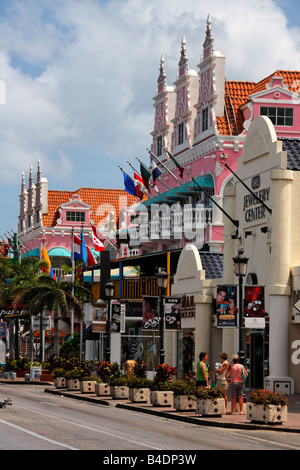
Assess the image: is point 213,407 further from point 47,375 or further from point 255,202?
point 47,375

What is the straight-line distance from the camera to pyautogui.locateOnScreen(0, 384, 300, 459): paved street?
2047 centimetres

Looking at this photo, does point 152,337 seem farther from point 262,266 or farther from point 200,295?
point 262,266

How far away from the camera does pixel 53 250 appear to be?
9481 cm

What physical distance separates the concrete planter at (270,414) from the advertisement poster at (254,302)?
6674 millimetres

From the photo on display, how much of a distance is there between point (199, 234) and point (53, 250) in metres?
38.3

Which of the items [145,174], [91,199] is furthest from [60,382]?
[91,199]

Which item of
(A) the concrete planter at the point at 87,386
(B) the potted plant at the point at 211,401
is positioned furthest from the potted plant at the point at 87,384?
(B) the potted plant at the point at 211,401

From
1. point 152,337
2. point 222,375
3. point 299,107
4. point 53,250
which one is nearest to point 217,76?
point 299,107

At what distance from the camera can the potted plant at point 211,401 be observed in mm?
29812

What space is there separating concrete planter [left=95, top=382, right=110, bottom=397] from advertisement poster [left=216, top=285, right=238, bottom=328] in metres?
8.51

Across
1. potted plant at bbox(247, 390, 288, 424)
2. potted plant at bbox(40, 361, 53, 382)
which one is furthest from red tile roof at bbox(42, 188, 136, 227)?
potted plant at bbox(247, 390, 288, 424)

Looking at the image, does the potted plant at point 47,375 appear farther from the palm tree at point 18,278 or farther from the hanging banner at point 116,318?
the hanging banner at point 116,318

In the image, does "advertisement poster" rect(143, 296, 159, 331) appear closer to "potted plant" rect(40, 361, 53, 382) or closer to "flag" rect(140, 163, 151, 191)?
"potted plant" rect(40, 361, 53, 382)
